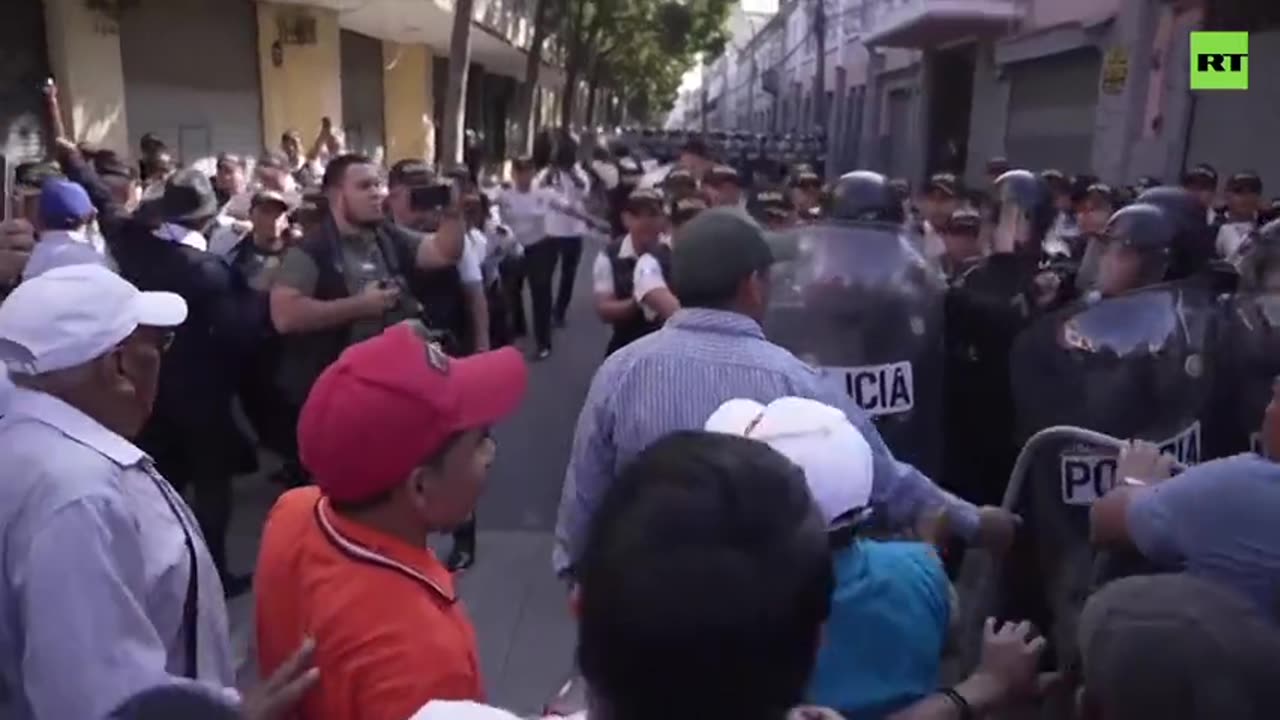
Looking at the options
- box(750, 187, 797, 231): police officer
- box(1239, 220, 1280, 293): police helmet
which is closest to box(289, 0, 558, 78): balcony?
box(750, 187, 797, 231): police officer

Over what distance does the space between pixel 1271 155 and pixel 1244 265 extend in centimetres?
949

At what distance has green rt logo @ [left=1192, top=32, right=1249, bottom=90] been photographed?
12.2 metres

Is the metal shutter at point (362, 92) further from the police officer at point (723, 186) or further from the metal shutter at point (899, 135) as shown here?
the police officer at point (723, 186)

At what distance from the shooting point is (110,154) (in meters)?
7.38

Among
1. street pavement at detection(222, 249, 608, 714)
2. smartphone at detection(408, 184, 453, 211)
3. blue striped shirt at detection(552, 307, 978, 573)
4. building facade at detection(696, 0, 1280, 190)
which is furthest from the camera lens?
building facade at detection(696, 0, 1280, 190)

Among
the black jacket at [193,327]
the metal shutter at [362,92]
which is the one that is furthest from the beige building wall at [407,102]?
the black jacket at [193,327]

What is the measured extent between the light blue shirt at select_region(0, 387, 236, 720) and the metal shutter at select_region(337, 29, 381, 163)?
63.7 ft

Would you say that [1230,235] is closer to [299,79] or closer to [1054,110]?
[1054,110]

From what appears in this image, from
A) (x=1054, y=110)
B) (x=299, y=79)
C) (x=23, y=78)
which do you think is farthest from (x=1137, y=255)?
(x=299, y=79)

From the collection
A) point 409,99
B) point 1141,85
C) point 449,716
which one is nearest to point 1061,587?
point 449,716

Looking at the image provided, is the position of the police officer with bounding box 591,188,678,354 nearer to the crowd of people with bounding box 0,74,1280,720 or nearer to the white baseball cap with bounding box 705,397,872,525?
the crowd of people with bounding box 0,74,1280,720

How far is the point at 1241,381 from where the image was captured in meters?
3.26

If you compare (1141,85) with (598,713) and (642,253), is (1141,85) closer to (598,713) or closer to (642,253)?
(642,253)

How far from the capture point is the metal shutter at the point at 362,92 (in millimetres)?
21031
